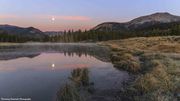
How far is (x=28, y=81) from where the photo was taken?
2533 centimetres

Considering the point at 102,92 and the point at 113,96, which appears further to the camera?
the point at 102,92

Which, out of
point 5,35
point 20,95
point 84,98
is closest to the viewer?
point 84,98

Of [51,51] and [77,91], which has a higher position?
[77,91]

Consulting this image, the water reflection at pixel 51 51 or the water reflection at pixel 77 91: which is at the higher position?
the water reflection at pixel 77 91

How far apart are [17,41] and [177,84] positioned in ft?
546

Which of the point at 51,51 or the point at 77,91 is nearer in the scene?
the point at 77,91

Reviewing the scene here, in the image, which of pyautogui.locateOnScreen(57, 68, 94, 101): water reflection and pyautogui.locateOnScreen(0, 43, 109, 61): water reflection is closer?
pyautogui.locateOnScreen(57, 68, 94, 101): water reflection

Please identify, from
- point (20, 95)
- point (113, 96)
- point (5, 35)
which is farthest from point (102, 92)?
point (5, 35)

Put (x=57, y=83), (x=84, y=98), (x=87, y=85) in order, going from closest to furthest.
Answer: (x=84, y=98) → (x=87, y=85) → (x=57, y=83)

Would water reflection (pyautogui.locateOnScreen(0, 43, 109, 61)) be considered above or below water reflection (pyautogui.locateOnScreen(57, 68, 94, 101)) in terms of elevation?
below

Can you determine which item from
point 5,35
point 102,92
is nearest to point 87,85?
point 102,92

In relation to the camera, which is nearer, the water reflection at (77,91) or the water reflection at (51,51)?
the water reflection at (77,91)

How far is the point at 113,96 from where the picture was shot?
1825 cm

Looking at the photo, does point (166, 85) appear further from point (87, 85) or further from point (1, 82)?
point (1, 82)
